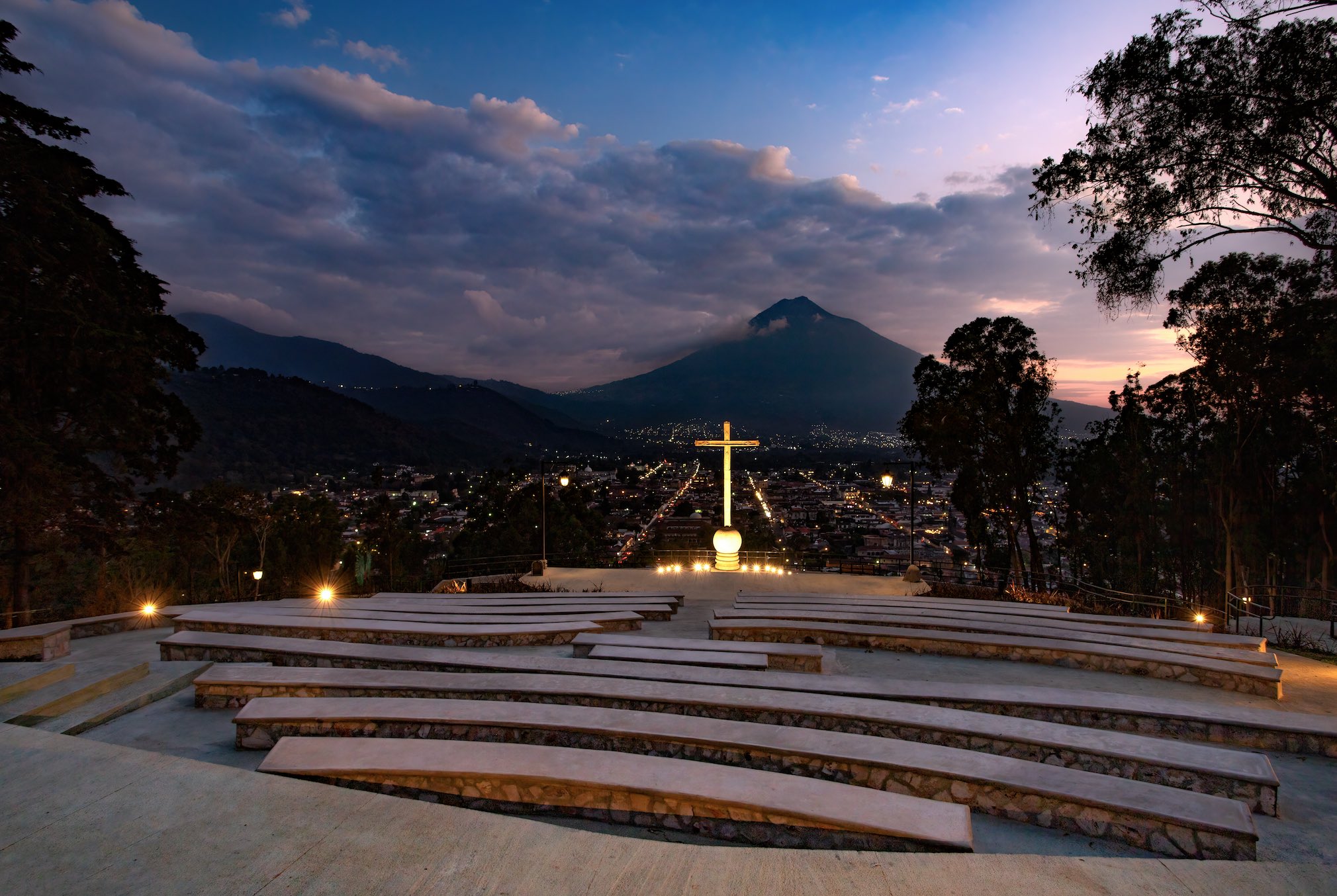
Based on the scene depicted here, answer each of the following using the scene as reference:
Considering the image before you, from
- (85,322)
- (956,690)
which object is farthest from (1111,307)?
(85,322)

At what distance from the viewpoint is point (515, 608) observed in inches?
449

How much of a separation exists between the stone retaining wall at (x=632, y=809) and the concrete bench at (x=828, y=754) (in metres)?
0.76

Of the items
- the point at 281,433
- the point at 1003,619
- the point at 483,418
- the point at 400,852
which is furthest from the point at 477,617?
the point at 483,418

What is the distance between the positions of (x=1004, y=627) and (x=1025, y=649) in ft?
2.03

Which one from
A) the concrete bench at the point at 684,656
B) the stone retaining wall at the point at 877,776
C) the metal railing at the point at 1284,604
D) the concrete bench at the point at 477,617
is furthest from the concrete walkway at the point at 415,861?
the metal railing at the point at 1284,604

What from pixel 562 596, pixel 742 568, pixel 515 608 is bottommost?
pixel 742 568

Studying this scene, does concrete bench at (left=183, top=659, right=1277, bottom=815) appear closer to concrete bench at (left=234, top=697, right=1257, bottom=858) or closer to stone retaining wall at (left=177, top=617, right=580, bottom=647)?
concrete bench at (left=234, top=697, right=1257, bottom=858)

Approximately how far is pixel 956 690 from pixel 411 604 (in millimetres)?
9869

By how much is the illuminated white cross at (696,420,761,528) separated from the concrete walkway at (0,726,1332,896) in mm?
14073

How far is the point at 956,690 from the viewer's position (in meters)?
6.30

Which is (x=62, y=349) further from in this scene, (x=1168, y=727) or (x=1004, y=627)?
(x=1168, y=727)

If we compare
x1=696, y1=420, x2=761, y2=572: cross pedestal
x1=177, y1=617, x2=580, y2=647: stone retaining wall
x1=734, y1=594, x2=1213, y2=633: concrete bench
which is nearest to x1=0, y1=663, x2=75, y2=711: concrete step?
x1=177, y1=617, x2=580, y2=647: stone retaining wall

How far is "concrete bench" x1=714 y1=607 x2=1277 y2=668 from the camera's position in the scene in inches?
320

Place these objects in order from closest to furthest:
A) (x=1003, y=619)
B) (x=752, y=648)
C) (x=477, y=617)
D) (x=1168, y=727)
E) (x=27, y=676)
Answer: (x=1168, y=727)
(x=27, y=676)
(x=752, y=648)
(x=477, y=617)
(x=1003, y=619)
